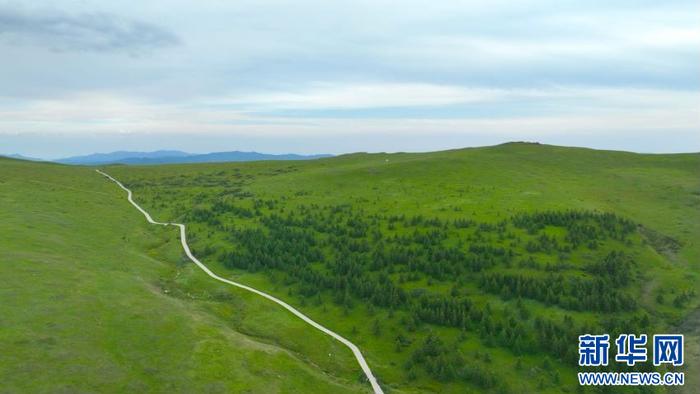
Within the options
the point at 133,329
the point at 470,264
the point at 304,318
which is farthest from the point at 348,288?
the point at 133,329

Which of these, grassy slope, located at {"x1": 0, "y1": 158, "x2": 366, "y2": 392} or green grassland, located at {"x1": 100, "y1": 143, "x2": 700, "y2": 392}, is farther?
green grassland, located at {"x1": 100, "y1": 143, "x2": 700, "y2": 392}

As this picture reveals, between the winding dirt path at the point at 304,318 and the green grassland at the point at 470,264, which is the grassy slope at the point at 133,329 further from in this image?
the green grassland at the point at 470,264

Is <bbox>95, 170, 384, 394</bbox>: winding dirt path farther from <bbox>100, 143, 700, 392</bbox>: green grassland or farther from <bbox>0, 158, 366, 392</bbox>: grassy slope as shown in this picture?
<bbox>0, 158, 366, 392</bbox>: grassy slope

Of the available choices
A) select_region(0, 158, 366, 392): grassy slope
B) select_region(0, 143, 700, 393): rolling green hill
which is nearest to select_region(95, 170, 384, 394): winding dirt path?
select_region(0, 143, 700, 393): rolling green hill

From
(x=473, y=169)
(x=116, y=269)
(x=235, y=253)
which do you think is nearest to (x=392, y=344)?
(x=235, y=253)

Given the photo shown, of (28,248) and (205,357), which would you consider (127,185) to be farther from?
(205,357)

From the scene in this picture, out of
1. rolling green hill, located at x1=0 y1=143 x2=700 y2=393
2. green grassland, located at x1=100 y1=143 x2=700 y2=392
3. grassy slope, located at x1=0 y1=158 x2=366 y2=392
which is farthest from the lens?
green grassland, located at x1=100 y1=143 x2=700 y2=392

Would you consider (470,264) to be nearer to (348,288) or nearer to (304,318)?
(348,288)
